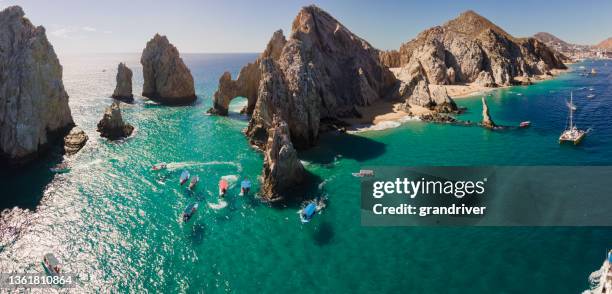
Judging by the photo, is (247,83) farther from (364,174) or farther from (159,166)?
(364,174)

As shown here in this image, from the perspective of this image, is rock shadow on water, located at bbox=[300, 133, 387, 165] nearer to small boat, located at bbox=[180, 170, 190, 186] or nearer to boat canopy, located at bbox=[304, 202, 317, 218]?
boat canopy, located at bbox=[304, 202, 317, 218]

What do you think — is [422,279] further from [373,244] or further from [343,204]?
[343,204]

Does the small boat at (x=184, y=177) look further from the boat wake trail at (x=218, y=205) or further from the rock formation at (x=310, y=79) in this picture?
the rock formation at (x=310, y=79)

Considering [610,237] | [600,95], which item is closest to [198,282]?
[610,237]

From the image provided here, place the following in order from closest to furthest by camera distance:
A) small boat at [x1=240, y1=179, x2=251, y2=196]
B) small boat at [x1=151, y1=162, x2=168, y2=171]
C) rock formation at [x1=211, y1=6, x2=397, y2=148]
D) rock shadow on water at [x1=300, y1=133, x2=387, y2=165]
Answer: small boat at [x1=240, y1=179, x2=251, y2=196] < small boat at [x1=151, y1=162, x2=168, y2=171] < rock shadow on water at [x1=300, y1=133, x2=387, y2=165] < rock formation at [x1=211, y1=6, x2=397, y2=148]

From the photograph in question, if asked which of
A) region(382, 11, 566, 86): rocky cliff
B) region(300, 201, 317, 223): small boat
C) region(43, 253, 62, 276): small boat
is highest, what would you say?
region(382, 11, 566, 86): rocky cliff

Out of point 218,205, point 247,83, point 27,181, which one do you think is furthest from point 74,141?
point 247,83

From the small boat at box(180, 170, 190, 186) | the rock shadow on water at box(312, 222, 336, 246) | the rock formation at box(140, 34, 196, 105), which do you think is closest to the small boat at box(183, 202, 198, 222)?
the small boat at box(180, 170, 190, 186)
